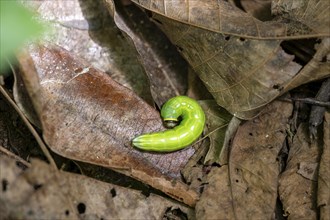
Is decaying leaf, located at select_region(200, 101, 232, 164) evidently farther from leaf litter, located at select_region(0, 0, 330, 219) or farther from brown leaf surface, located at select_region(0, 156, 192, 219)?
brown leaf surface, located at select_region(0, 156, 192, 219)

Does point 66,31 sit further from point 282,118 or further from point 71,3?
point 282,118

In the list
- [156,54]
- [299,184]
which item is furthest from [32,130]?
[299,184]

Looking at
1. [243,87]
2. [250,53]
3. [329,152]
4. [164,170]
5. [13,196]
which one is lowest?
[329,152]

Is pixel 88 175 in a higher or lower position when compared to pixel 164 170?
higher

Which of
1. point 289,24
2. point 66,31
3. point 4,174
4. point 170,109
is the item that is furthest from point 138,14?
point 4,174

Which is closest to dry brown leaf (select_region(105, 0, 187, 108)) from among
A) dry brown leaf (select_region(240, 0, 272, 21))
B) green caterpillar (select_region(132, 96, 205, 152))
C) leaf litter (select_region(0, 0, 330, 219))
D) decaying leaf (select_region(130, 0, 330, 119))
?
green caterpillar (select_region(132, 96, 205, 152))

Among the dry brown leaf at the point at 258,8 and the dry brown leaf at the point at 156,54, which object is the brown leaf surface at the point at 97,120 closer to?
the dry brown leaf at the point at 156,54

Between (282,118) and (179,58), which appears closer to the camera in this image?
(282,118)

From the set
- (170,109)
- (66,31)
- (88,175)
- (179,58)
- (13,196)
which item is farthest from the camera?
(179,58)

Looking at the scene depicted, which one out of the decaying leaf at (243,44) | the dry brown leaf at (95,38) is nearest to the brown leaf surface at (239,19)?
the decaying leaf at (243,44)
